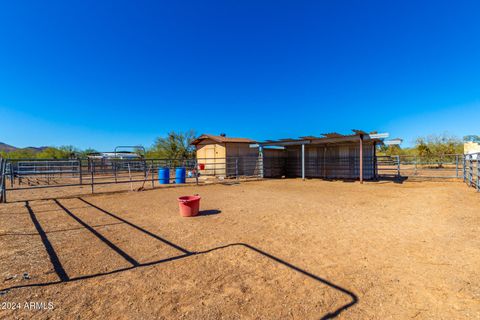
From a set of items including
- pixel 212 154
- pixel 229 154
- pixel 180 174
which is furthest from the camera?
pixel 212 154

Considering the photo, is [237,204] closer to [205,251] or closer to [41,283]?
[205,251]

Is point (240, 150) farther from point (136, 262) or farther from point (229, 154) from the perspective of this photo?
point (136, 262)

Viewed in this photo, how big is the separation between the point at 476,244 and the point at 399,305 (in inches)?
97.4

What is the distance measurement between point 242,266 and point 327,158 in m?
13.9

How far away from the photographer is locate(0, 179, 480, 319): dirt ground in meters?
2.07

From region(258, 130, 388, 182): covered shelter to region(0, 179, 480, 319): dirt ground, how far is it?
8.28m

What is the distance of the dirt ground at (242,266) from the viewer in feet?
6.79

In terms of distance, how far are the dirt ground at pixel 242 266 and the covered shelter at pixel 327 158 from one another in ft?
27.2

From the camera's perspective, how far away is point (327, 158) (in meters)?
15.5

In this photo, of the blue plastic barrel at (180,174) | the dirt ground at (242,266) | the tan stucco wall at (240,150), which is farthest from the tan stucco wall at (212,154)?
the dirt ground at (242,266)

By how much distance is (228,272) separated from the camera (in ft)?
8.93

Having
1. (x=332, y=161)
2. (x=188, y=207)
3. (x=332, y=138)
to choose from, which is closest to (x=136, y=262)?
(x=188, y=207)

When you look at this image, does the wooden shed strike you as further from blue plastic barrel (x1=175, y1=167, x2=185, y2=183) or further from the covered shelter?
blue plastic barrel (x1=175, y1=167, x2=185, y2=183)

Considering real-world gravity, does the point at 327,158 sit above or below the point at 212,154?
below
